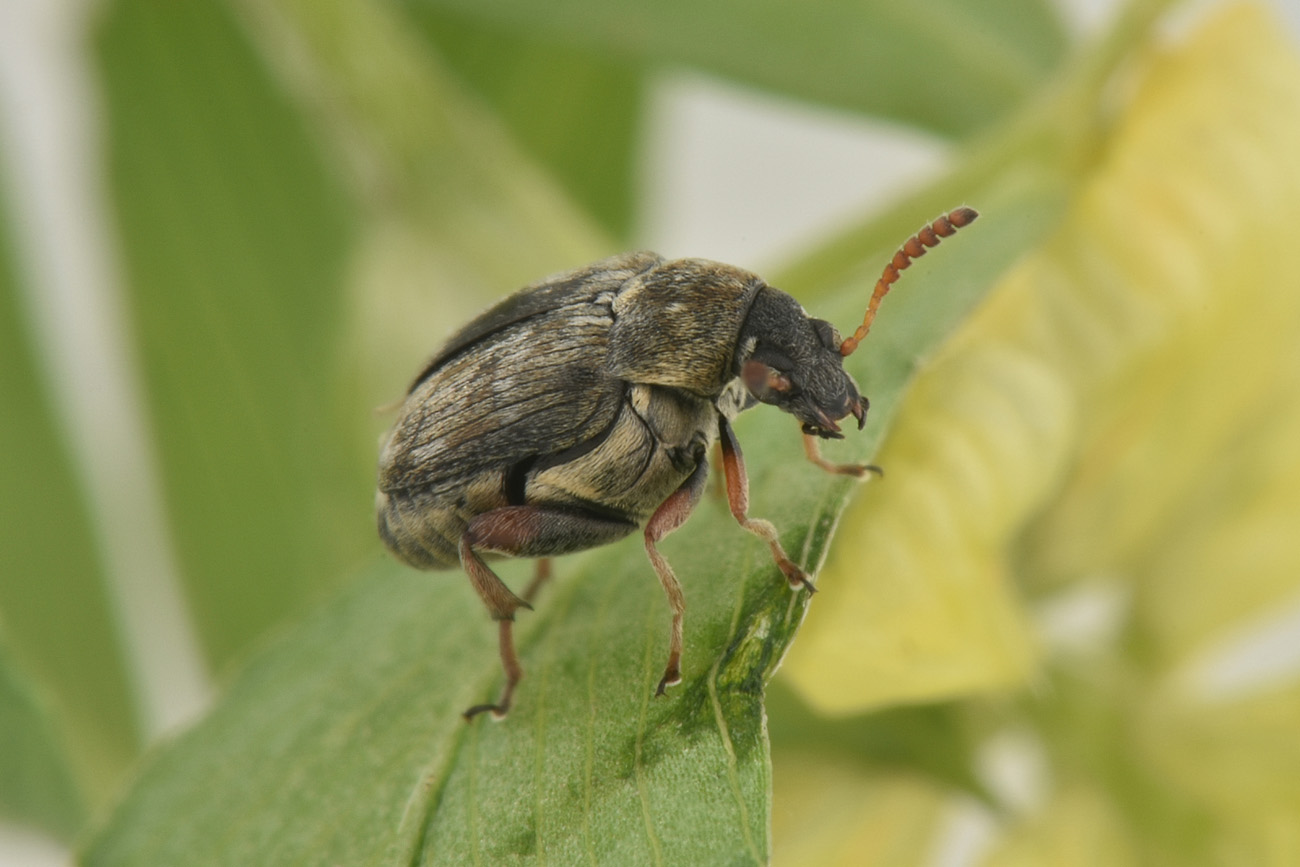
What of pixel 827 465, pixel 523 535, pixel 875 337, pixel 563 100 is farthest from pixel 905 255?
pixel 563 100

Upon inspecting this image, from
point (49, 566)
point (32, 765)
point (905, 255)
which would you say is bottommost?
point (49, 566)

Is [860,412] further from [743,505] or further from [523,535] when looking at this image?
[523,535]

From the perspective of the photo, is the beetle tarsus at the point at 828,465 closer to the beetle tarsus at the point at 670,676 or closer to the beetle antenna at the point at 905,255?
the beetle antenna at the point at 905,255

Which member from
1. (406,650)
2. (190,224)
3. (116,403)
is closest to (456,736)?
(406,650)

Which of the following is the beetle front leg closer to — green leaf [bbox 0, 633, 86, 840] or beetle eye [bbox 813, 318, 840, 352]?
beetle eye [bbox 813, 318, 840, 352]

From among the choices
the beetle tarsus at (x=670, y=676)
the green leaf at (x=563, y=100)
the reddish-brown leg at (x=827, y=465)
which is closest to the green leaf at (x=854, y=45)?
the green leaf at (x=563, y=100)

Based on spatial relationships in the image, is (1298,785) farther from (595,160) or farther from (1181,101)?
(595,160)

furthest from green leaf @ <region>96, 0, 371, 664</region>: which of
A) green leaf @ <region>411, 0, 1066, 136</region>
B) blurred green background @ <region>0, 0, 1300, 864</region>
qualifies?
green leaf @ <region>411, 0, 1066, 136</region>
